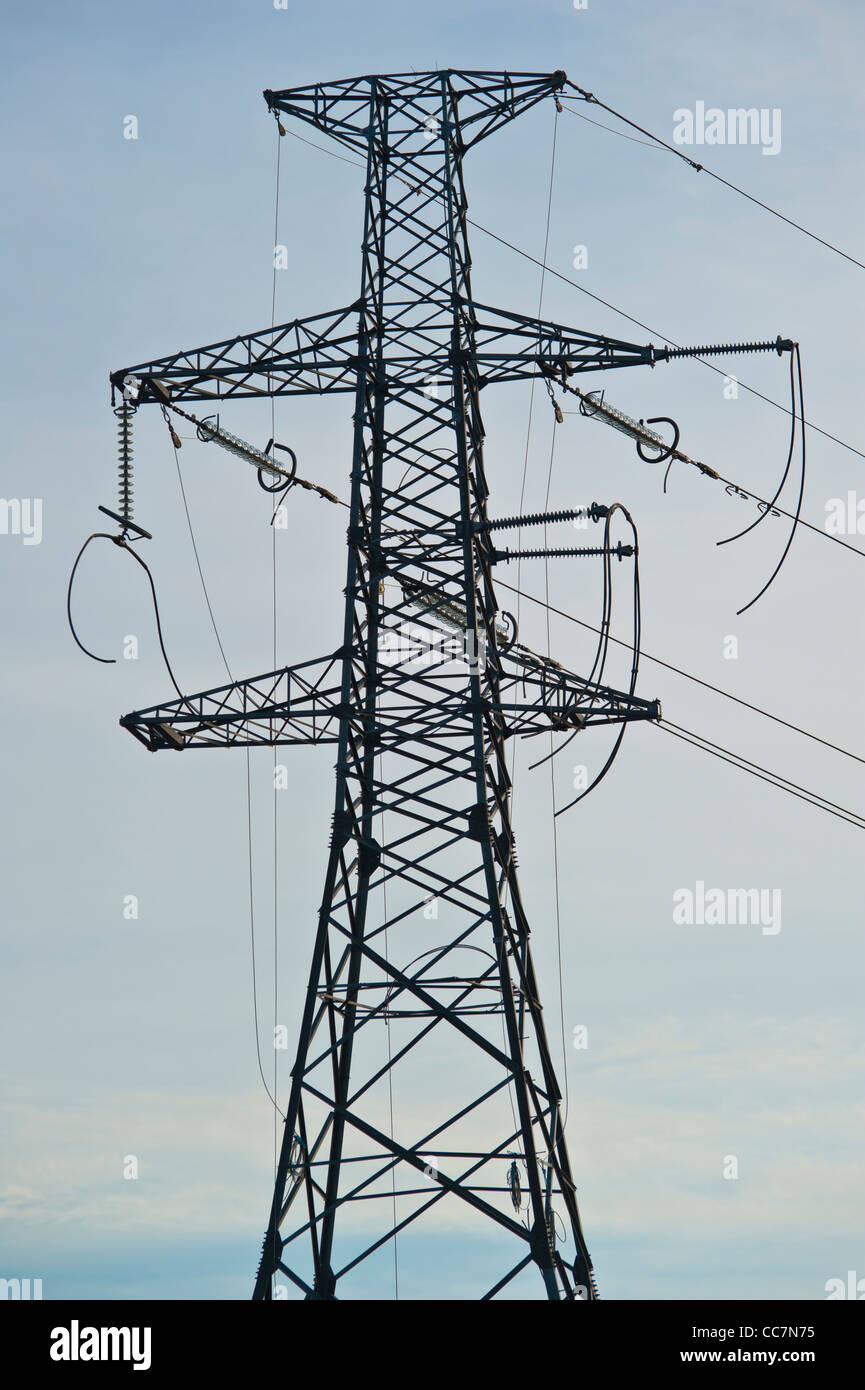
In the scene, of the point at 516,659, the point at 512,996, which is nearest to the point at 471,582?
the point at 516,659

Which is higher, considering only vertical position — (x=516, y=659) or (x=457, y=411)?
(x=457, y=411)

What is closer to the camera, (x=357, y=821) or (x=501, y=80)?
(x=357, y=821)

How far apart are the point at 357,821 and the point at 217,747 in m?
2.08

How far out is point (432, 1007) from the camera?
25.5 meters

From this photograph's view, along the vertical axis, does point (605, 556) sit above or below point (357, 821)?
above

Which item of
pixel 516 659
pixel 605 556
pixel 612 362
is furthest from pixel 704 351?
pixel 516 659

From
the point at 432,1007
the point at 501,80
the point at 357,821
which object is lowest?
the point at 432,1007
